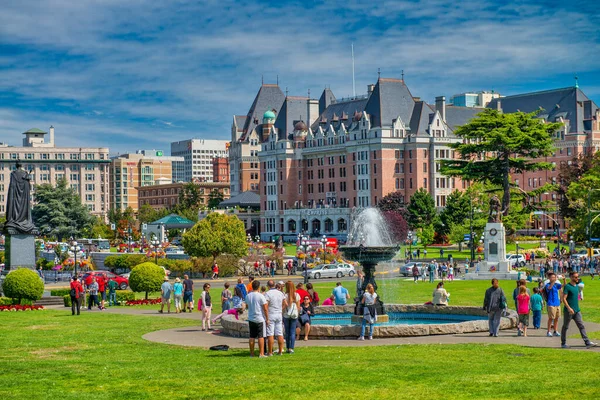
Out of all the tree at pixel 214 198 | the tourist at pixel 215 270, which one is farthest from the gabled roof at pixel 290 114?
the tourist at pixel 215 270

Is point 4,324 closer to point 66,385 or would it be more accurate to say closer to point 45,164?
point 66,385

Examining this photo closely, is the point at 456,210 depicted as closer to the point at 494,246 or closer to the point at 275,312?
the point at 494,246

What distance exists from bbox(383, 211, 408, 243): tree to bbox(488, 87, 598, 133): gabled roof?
37.7m

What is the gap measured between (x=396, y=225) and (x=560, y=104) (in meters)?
45.8

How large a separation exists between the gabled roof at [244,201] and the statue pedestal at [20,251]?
379 ft

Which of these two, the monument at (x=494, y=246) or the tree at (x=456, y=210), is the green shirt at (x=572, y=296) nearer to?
the monument at (x=494, y=246)

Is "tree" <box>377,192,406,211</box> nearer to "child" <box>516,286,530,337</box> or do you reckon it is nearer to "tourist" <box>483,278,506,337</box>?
"child" <box>516,286,530,337</box>

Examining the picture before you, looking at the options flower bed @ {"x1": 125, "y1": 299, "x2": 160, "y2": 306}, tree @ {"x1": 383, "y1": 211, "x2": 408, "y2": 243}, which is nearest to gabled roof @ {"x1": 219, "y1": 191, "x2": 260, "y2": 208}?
tree @ {"x1": 383, "y1": 211, "x2": 408, "y2": 243}

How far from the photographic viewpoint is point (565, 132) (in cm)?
14300

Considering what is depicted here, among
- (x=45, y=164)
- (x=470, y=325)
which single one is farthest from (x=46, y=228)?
A: (x=470, y=325)

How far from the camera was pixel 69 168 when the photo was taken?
7554 inches

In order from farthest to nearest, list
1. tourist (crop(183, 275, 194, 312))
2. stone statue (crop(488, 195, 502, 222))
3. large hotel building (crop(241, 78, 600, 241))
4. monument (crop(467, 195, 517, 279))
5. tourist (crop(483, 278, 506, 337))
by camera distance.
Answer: large hotel building (crop(241, 78, 600, 241))
stone statue (crop(488, 195, 502, 222))
monument (crop(467, 195, 517, 279))
tourist (crop(183, 275, 194, 312))
tourist (crop(483, 278, 506, 337))

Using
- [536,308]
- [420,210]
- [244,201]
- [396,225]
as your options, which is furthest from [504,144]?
[244,201]

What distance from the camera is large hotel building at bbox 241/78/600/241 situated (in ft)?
431
